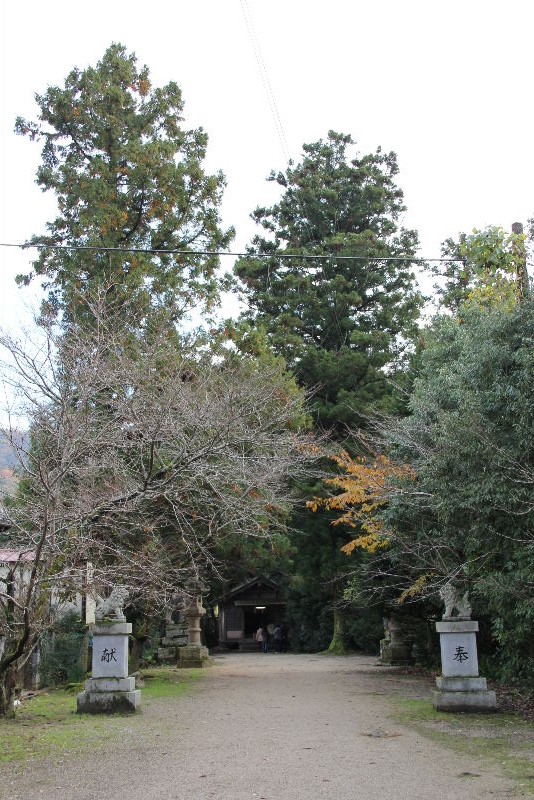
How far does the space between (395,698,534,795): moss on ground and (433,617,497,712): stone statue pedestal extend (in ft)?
0.60

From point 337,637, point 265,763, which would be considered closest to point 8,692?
point 265,763

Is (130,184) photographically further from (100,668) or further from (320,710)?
(320,710)

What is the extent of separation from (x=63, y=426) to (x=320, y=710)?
5.93 metres

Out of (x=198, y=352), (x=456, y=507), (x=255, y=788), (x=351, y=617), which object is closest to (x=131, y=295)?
(x=198, y=352)

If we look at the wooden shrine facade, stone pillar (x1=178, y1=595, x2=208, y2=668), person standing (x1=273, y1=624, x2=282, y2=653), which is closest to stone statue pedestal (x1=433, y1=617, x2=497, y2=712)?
stone pillar (x1=178, y1=595, x2=208, y2=668)

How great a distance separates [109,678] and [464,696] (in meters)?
5.07

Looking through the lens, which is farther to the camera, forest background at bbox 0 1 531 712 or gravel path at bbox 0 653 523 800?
forest background at bbox 0 1 531 712

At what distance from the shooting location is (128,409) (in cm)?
1062

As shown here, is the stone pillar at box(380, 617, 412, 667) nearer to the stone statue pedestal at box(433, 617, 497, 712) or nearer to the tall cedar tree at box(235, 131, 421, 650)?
the tall cedar tree at box(235, 131, 421, 650)

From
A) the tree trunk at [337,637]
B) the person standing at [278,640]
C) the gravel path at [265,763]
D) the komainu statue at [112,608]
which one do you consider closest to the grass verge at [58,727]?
the gravel path at [265,763]

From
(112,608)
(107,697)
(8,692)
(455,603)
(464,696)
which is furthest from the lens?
(112,608)

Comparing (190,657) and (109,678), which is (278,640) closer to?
(190,657)

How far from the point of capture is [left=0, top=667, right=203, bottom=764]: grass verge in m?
7.95

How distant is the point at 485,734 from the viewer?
28.6 feet
